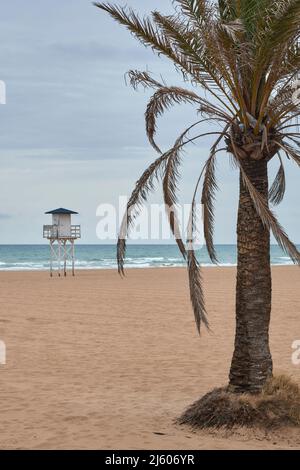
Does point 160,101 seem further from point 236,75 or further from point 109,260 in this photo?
point 109,260

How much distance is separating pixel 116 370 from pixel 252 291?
5.27m

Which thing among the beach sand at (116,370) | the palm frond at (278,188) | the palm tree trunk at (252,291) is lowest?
the beach sand at (116,370)

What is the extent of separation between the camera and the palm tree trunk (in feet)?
29.9

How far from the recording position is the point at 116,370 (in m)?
13.5

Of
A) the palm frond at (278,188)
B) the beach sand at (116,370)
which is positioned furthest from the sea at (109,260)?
the palm frond at (278,188)

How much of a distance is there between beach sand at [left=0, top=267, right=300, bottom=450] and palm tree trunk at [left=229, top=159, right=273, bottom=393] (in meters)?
0.92

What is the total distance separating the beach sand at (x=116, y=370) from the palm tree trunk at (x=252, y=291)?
36.0 inches

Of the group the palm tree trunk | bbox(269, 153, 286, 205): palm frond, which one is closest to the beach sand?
the palm tree trunk

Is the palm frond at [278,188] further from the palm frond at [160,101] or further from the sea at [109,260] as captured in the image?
the sea at [109,260]

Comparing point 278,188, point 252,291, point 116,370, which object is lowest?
point 116,370

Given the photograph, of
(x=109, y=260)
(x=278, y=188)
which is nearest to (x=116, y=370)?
(x=278, y=188)

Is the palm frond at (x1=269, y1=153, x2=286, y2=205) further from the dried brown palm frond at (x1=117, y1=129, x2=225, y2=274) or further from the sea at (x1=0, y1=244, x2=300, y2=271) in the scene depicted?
the sea at (x1=0, y1=244, x2=300, y2=271)

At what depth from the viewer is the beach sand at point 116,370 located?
8.64m
